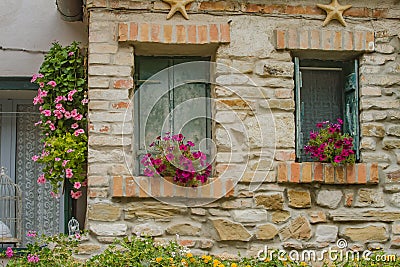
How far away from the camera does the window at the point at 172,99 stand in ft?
21.2

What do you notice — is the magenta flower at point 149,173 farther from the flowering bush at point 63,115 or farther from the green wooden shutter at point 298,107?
the green wooden shutter at point 298,107

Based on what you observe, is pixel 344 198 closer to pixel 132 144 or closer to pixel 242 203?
pixel 242 203

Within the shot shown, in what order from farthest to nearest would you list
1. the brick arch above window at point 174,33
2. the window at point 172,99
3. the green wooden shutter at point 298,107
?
the window at point 172,99, the green wooden shutter at point 298,107, the brick arch above window at point 174,33

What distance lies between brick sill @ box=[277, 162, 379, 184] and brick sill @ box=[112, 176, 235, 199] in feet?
1.52

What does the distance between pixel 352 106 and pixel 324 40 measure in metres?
0.63

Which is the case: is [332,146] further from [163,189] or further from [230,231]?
[163,189]

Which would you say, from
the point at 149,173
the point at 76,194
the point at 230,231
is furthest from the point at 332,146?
the point at 76,194

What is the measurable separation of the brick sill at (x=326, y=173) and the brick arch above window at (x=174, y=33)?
1175 millimetres

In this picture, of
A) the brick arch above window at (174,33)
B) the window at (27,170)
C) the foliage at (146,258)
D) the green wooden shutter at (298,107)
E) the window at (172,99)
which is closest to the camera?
the foliage at (146,258)

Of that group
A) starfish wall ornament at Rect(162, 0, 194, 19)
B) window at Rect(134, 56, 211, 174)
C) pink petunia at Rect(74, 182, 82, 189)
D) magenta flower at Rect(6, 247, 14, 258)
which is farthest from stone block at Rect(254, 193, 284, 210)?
magenta flower at Rect(6, 247, 14, 258)

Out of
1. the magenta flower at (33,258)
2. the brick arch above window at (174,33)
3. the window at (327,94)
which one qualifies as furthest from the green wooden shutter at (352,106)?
the magenta flower at (33,258)

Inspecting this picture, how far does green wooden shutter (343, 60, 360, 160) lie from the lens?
6453 mm

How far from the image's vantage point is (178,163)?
6.05m

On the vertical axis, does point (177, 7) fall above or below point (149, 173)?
above
